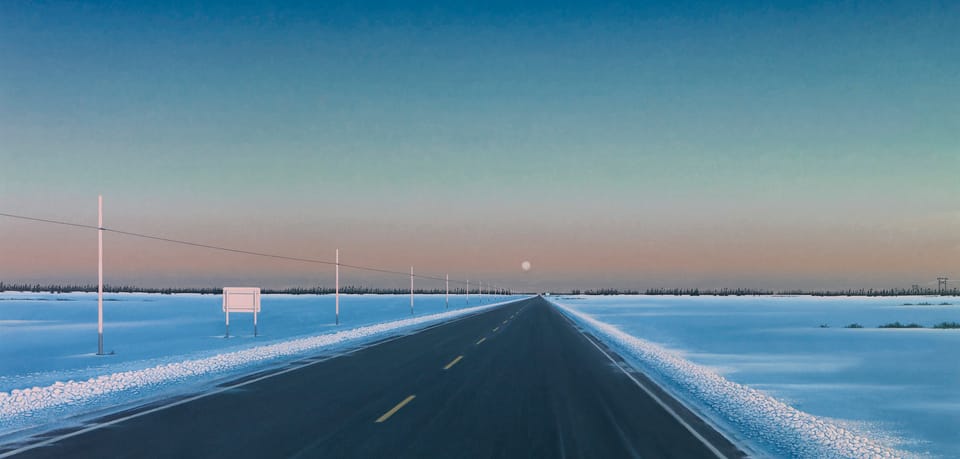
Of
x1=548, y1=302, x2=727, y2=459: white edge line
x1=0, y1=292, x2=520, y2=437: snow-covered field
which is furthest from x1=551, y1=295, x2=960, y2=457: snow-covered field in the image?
x1=0, y1=292, x2=520, y2=437: snow-covered field

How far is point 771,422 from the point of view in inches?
396

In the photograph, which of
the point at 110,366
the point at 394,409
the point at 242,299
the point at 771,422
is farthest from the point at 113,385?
the point at 242,299

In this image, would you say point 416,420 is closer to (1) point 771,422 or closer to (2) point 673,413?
(2) point 673,413

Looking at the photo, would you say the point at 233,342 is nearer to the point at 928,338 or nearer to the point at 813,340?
the point at 813,340

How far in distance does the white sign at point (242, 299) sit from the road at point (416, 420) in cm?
1444

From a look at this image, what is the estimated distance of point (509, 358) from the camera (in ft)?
63.6

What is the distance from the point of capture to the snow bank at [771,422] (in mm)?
8344

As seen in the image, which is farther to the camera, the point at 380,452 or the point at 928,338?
the point at 928,338

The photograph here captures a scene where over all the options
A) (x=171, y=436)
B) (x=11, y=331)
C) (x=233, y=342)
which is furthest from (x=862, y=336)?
(x=11, y=331)

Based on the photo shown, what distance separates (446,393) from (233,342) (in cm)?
1792

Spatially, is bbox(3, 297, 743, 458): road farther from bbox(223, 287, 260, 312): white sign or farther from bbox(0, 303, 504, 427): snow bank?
bbox(223, 287, 260, 312): white sign

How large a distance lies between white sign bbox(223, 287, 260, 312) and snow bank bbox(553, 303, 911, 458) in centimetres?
1993

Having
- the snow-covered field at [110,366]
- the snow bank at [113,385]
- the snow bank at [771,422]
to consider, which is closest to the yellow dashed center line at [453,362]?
the snow-covered field at [110,366]

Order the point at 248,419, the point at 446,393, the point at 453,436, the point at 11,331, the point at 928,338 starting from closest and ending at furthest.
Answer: the point at 453,436
the point at 248,419
the point at 446,393
the point at 928,338
the point at 11,331
